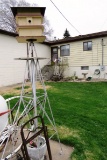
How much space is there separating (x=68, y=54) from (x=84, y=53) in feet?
5.91

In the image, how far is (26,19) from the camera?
8.18 ft

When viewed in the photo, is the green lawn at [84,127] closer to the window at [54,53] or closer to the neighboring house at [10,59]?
the neighboring house at [10,59]

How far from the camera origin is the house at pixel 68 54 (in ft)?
38.6

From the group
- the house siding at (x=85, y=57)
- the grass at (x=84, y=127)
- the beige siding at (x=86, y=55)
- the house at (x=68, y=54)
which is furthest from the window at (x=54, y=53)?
the grass at (x=84, y=127)

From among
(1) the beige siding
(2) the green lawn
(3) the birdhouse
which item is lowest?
(2) the green lawn

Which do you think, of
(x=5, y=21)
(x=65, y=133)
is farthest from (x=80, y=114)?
(x=5, y=21)

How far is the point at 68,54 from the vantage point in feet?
53.6

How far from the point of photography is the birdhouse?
8.14 ft

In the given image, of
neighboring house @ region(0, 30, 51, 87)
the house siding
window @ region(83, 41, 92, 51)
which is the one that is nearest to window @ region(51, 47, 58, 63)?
the house siding

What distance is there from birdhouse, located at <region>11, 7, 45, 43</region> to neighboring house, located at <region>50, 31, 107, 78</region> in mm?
12300

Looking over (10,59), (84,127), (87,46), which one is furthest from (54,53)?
(84,127)

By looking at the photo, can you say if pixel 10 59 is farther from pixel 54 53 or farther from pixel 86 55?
pixel 86 55

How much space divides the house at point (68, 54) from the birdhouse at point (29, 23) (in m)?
9.31

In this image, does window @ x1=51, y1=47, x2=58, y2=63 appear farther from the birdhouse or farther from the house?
the birdhouse
